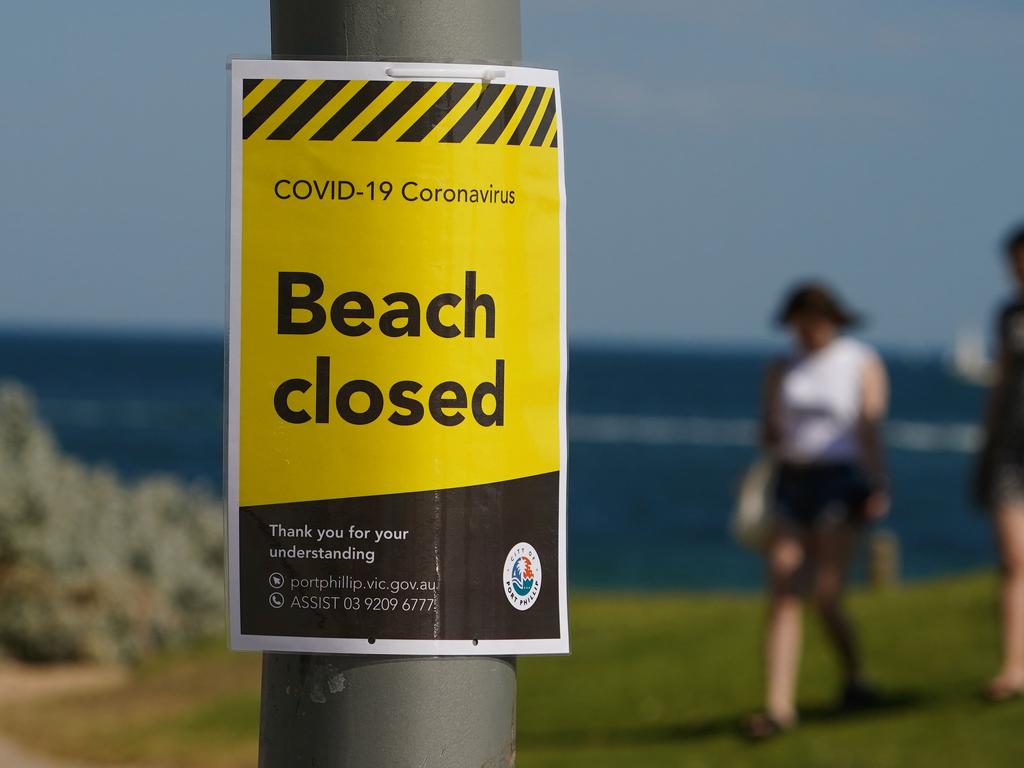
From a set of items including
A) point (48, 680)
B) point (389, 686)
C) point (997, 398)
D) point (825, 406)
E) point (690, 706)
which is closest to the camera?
point (389, 686)

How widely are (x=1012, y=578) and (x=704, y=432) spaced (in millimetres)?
103501

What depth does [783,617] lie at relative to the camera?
7312mm

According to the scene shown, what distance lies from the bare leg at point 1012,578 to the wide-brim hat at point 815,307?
3.77 ft

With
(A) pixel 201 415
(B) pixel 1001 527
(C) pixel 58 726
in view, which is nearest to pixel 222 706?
(C) pixel 58 726

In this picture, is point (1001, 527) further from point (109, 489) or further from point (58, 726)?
point (109, 489)

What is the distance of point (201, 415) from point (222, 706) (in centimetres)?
9071

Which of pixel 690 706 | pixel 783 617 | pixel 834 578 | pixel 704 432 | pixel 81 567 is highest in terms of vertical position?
pixel 704 432

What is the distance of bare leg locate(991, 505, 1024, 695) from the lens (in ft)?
22.7

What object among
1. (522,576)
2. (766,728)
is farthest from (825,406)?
(522,576)

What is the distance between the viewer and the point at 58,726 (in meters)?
10.9

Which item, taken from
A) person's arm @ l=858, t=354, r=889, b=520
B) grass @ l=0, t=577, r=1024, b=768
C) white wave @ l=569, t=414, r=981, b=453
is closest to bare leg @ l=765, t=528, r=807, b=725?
grass @ l=0, t=577, r=1024, b=768

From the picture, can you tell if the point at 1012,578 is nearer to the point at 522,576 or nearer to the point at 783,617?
the point at 783,617

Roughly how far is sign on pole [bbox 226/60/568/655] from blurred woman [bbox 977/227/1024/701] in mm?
5128

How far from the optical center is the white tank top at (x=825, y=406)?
24.5 feet
